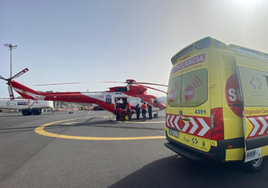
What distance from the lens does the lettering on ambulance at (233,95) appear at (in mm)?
2801

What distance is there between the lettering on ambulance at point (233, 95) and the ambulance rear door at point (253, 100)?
0.08 meters

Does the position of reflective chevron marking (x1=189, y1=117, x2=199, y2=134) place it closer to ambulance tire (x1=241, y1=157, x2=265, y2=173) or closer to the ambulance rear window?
the ambulance rear window

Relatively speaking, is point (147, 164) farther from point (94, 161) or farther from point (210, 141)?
point (210, 141)

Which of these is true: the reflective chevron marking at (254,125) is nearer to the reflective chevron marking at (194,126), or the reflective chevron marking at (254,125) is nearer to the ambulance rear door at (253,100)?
the ambulance rear door at (253,100)

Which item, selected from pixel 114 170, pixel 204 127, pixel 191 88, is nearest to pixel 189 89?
pixel 191 88

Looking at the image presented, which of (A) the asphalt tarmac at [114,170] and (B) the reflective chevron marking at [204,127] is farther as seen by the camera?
(A) the asphalt tarmac at [114,170]

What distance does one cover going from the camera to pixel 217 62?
2928mm

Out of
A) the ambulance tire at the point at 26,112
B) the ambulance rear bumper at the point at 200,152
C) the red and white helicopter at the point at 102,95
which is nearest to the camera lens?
the ambulance rear bumper at the point at 200,152

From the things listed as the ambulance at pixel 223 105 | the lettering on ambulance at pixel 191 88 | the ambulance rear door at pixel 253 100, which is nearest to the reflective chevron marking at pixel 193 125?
the ambulance at pixel 223 105

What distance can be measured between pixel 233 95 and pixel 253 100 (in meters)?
0.57

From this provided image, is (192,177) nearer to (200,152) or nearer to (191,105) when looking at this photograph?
(200,152)

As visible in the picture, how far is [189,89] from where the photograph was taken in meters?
3.39

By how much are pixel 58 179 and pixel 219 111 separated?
3.56 meters

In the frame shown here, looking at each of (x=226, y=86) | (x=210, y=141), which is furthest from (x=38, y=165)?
(x=226, y=86)
